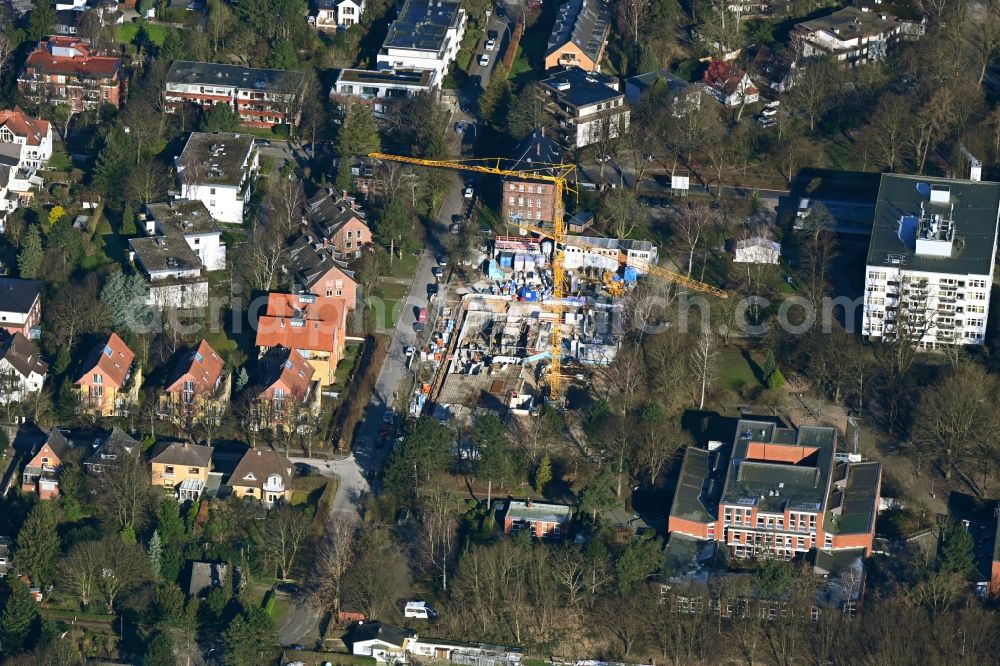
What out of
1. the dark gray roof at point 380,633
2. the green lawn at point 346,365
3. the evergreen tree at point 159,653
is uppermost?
the green lawn at point 346,365

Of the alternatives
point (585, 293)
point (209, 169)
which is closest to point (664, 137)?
point (585, 293)

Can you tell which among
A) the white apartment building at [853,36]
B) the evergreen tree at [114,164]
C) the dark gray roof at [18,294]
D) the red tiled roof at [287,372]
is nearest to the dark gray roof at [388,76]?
the evergreen tree at [114,164]

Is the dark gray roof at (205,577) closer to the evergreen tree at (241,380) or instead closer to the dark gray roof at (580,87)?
the evergreen tree at (241,380)

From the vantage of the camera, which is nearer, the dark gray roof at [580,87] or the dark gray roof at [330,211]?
the dark gray roof at [330,211]

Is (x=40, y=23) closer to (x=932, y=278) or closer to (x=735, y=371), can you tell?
(x=735, y=371)

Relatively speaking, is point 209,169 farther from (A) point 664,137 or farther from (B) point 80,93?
(A) point 664,137

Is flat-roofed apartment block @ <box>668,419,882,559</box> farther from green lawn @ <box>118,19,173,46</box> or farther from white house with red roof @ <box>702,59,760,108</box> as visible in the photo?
green lawn @ <box>118,19,173,46</box>
